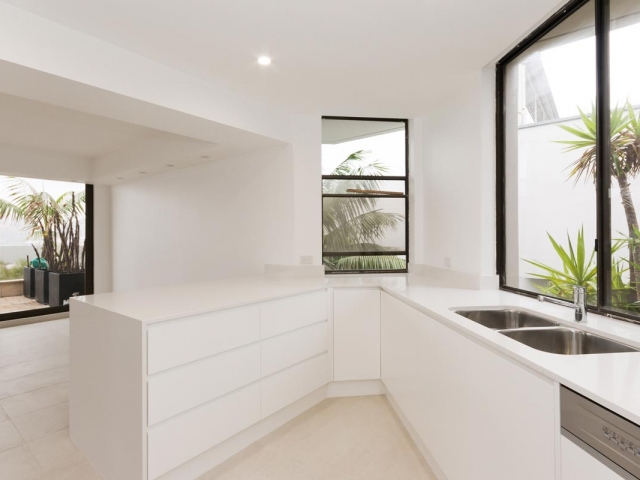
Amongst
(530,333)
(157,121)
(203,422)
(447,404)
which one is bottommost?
(203,422)

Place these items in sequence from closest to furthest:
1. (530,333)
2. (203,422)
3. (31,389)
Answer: (530,333)
(203,422)
(31,389)

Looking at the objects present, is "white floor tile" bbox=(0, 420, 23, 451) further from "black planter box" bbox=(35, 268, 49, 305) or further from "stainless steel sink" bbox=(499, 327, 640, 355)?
"black planter box" bbox=(35, 268, 49, 305)

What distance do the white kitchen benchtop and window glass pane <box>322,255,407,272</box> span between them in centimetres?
22

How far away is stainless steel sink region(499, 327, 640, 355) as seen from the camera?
142cm

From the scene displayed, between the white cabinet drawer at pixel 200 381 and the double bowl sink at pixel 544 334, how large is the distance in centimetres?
123

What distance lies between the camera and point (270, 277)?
332cm

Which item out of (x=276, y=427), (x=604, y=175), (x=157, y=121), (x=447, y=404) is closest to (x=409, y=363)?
(x=447, y=404)

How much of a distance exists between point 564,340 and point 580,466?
0.78 m

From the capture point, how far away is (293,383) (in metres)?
2.47

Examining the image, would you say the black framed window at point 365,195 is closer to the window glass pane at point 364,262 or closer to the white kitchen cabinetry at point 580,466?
the window glass pane at point 364,262

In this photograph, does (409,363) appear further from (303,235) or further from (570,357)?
(303,235)

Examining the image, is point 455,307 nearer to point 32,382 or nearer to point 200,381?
point 200,381

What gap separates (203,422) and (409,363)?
3.97ft

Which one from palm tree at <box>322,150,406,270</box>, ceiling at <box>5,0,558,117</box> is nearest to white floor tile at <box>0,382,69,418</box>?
palm tree at <box>322,150,406,270</box>
